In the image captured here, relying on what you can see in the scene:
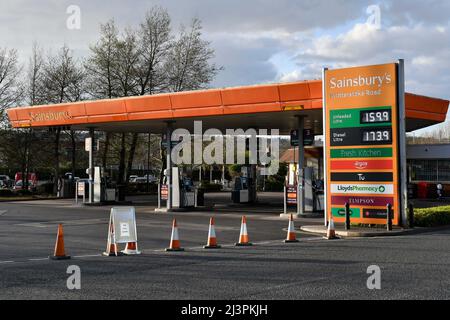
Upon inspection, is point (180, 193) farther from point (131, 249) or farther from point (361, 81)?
point (131, 249)

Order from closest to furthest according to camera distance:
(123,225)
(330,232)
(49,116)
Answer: (123,225), (330,232), (49,116)

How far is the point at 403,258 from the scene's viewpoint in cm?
1189

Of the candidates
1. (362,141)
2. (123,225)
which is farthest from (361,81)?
(123,225)

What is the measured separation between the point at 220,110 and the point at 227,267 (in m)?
13.0

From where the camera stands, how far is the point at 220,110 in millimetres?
23047

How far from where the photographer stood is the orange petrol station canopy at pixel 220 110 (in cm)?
2112

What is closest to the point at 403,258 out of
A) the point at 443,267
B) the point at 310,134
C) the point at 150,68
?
the point at 443,267

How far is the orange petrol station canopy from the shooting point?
21125mm

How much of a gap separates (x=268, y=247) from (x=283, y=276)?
427 cm

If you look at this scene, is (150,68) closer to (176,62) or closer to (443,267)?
(176,62)

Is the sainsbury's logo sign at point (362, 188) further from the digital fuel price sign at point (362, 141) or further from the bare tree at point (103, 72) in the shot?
the bare tree at point (103, 72)

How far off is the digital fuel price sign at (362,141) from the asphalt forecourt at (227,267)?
2168mm

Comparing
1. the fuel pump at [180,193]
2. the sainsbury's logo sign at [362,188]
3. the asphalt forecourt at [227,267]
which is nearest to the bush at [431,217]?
the asphalt forecourt at [227,267]
